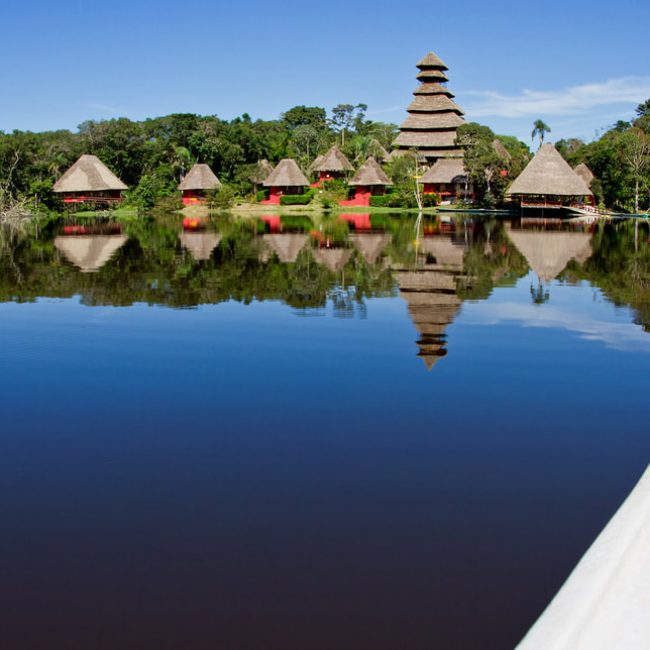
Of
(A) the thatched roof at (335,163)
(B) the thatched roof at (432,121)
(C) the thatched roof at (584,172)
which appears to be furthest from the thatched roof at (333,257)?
(B) the thatched roof at (432,121)

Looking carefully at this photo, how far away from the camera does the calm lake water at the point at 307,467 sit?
407cm

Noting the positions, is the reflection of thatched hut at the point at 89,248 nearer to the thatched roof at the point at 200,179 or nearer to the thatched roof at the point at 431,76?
the thatched roof at the point at 200,179

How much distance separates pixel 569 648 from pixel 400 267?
1749 centimetres

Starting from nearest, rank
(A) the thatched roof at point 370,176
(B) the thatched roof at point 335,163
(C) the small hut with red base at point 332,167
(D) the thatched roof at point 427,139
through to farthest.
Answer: (A) the thatched roof at point 370,176 < (D) the thatched roof at point 427,139 < (B) the thatched roof at point 335,163 < (C) the small hut with red base at point 332,167

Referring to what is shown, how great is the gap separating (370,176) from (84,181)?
24.1 m

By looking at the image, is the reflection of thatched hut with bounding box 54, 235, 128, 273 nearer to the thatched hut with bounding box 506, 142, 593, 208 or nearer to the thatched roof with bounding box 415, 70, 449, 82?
the thatched hut with bounding box 506, 142, 593, 208

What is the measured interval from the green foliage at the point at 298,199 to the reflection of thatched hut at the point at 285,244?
3096cm

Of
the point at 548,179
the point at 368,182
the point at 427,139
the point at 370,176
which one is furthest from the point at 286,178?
the point at 548,179

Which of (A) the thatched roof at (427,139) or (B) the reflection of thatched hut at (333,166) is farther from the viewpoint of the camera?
(B) the reflection of thatched hut at (333,166)

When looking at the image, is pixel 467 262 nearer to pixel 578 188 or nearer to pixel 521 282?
pixel 521 282

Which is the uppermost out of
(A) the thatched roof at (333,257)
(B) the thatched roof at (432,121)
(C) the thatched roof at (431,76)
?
(C) the thatched roof at (431,76)

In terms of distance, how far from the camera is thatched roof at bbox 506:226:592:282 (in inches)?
830

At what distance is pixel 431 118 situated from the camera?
67500mm

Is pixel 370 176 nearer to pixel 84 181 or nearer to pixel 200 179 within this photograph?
pixel 200 179
